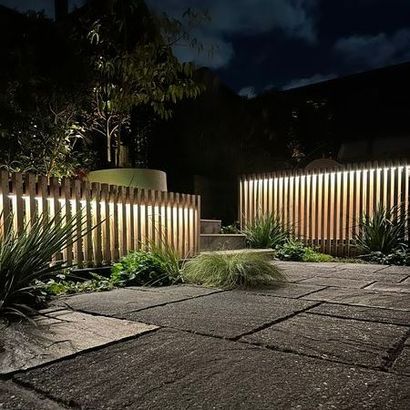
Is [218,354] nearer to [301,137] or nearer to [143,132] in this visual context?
[143,132]

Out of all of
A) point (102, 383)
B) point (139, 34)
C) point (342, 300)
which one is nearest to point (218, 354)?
point (102, 383)

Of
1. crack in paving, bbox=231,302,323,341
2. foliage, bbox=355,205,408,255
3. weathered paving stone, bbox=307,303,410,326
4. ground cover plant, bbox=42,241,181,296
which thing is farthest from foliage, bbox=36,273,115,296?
foliage, bbox=355,205,408,255

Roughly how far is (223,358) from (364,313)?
1195mm

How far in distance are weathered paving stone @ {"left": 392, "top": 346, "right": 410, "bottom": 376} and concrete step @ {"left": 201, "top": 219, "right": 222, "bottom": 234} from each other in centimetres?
497

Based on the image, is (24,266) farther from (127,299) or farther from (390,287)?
(390,287)

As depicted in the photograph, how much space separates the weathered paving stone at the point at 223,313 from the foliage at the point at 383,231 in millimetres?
3703

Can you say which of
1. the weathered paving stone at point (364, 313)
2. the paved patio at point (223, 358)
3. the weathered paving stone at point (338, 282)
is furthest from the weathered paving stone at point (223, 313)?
the weathered paving stone at point (338, 282)

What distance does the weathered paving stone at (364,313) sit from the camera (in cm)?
206

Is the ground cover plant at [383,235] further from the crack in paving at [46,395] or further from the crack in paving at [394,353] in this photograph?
the crack in paving at [46,395]

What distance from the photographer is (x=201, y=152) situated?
28.7 ft

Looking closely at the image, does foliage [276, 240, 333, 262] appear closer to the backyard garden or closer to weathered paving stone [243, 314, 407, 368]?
the backyard garden

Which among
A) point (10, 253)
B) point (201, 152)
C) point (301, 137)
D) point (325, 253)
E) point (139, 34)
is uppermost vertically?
point (139, 34)

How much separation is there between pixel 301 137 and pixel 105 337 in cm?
942

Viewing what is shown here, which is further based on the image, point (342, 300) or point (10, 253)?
point (342, 300)
